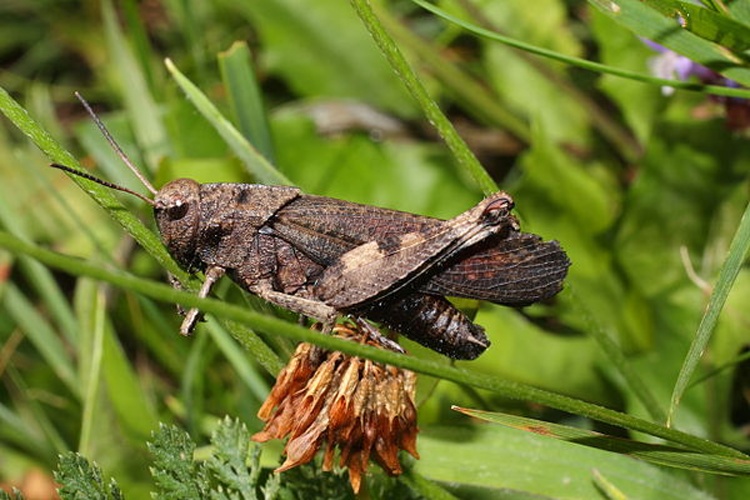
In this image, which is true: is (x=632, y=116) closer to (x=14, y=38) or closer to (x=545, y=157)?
(x=545, y=157)

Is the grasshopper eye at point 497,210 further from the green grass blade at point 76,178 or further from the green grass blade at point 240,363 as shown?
the green grass blade at point 240,363

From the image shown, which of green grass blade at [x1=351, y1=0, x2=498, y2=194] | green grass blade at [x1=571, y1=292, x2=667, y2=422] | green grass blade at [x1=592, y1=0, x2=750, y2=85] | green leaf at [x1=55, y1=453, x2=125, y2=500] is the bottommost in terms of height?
green leaf at [x1=55, y1=453, x2=125, y2=500]

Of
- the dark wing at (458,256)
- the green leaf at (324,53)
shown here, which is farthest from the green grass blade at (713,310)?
the green leaf at (324,53)

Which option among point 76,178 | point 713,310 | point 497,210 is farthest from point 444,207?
point 76,178

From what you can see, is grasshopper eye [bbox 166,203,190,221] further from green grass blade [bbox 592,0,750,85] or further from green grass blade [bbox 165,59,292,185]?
green grass blade [bbox 592,0,750,85]

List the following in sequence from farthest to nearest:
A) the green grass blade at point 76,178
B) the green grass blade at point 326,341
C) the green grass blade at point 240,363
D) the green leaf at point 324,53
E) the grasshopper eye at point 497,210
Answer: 1. the green leaf at point 324,53
2. the green grass blade at point 240,363
3. the grasshopper eye at point 497,210
4. the green grass blade at point 76,178
5. the green grass blade at point 326,341

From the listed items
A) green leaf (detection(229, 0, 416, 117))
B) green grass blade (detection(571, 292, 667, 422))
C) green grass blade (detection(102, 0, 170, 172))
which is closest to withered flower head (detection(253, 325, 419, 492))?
green grass blade (detection(571, 292, 667, 422))
